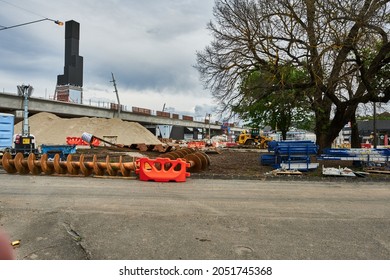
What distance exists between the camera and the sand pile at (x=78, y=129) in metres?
43.5

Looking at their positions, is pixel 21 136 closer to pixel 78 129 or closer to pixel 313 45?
pixel 313 45

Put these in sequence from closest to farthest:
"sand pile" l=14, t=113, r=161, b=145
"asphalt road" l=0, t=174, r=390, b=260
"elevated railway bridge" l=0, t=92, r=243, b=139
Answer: "asphalt road" l=0, t=174, r=390, b=260, "elevated railway bridge" l=0, t=92, r=243, b=139, "sand pile" l=14, t=113, r=161, b=145

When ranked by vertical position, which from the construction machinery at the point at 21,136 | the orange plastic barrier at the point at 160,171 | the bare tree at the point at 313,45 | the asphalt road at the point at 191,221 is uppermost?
the bare tree at the point at 313,45

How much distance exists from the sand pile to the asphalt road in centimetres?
3743

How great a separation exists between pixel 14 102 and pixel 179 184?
136 feet

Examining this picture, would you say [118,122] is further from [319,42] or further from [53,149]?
[319,42]

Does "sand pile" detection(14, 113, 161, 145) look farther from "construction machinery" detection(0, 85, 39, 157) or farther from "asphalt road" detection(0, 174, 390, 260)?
"asphalt road" detection(0, 174, 390, 260)

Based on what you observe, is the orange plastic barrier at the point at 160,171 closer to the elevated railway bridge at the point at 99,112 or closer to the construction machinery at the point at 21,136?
Result: the construction machinery at the point at 21,136

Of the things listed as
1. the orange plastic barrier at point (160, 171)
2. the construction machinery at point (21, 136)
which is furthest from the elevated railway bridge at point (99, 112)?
the orange plastic barrier at point (160, 171)

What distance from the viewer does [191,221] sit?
206 inches

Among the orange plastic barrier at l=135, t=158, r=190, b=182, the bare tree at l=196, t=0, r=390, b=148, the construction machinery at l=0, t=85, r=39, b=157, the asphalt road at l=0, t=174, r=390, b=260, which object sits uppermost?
the bare tree at l=196, t=0, r=390, b=148

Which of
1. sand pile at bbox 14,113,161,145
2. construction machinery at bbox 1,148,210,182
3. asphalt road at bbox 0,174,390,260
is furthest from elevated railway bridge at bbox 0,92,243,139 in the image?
asphalt road at bbox 0,174,390,260

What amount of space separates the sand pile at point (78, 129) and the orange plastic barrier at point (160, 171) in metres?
35.8

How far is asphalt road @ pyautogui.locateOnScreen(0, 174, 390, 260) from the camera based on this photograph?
3.83m
